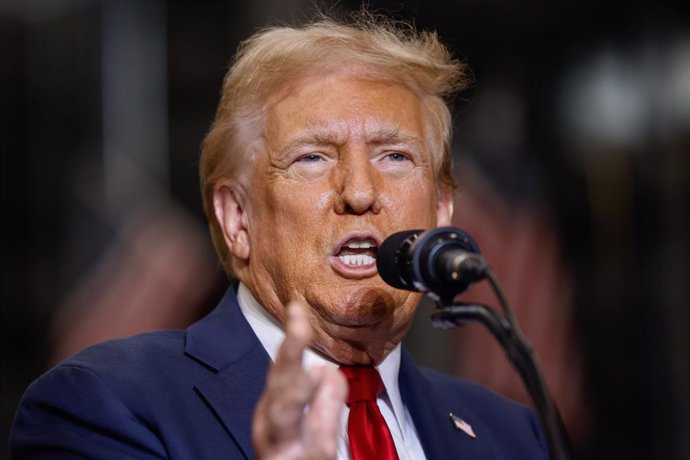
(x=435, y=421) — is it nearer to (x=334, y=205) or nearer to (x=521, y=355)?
(x=334, y=205)

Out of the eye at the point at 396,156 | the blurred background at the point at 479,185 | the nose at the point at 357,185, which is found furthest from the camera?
the blurred background at the point at 479,185

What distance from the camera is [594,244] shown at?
439 centimetres

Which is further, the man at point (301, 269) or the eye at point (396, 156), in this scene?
the eye at point (396, 156)

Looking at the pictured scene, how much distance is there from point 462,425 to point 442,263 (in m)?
0.95

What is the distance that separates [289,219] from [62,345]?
1.84m

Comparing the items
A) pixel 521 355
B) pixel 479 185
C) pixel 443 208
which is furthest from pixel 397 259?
pixel 479 185

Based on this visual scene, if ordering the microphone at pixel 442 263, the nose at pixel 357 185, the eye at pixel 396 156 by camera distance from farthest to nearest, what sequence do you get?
the eye at pixel 396 156 < the nose at pixel 357 185 < the microphone at pixel 442 263

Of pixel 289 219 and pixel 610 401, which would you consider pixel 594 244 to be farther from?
pixel 289 219

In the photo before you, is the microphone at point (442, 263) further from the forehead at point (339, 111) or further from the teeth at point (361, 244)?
the forehead at point (339, 111)

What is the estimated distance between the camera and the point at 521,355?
62.1 inches

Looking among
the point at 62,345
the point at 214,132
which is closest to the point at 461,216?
the point at 62,345

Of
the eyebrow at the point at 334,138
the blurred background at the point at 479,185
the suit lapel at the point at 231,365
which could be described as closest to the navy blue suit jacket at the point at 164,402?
the suit lapel at the point at 231,365

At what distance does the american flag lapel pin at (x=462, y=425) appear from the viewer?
8.14 feet

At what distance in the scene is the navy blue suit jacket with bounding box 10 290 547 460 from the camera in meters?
1.95
